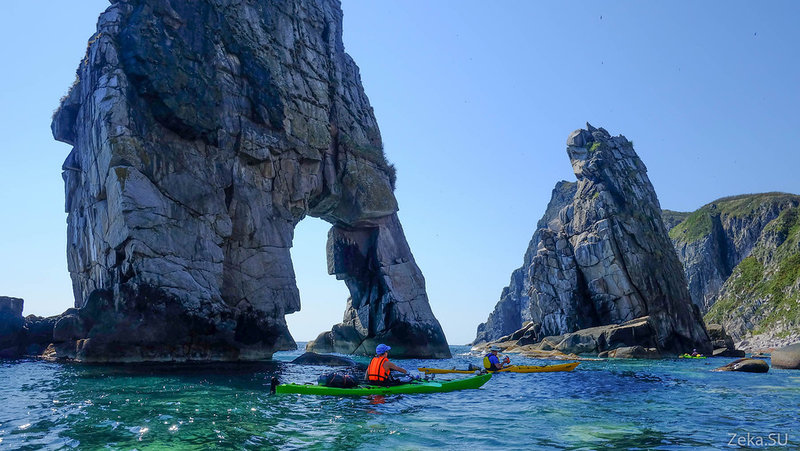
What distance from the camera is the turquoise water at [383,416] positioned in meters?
11.3

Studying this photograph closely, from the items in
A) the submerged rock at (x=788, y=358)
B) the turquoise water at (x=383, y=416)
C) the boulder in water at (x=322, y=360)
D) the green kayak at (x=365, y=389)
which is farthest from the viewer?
the boulder in water at (x=322, y=360)

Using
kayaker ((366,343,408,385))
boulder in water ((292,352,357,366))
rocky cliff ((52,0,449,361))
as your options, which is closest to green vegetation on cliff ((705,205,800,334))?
rocky cliff ((52,0,449,361))

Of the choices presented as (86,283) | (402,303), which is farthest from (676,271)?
(86,283)

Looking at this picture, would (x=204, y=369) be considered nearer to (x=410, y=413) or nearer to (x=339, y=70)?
(x=410, y=413)

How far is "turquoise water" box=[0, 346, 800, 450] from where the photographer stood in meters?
11.3

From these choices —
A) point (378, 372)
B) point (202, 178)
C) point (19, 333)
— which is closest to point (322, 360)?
point (202, 178)

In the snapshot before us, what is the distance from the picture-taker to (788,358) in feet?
109

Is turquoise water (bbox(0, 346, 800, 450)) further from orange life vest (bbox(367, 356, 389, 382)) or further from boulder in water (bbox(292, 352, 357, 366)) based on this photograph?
boulder in water (bbox(292, 352, 357, 366))

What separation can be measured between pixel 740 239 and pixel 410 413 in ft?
382

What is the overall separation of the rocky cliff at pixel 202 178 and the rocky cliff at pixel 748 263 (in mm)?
54007

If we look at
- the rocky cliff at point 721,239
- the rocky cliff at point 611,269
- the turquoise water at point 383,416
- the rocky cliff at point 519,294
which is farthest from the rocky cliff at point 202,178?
the rocky cliff at point 519,294

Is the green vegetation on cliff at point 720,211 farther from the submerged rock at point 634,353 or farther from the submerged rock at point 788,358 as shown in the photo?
Answer: the submerged rock at point 788,358

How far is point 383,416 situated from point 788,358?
30608mm

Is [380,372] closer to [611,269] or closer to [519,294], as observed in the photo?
[611,269]
